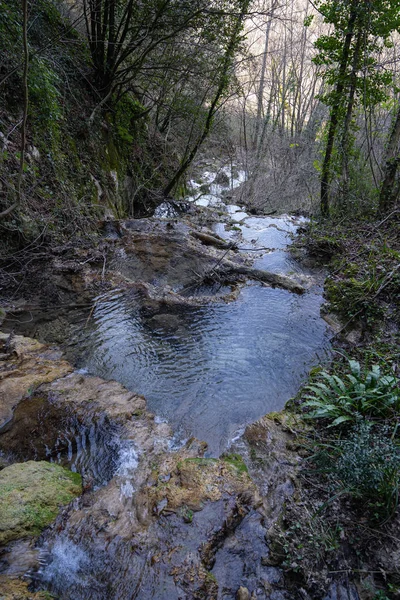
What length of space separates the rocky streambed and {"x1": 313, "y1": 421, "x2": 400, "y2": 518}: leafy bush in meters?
0.45

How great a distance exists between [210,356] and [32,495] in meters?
2.75

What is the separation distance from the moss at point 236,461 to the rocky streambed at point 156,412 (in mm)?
18

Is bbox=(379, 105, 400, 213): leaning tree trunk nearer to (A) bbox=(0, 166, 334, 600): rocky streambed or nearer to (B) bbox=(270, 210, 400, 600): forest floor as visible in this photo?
(A) bbox=(0, 166, 334, 600): rocky streambed

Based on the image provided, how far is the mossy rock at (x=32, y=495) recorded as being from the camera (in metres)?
2.14

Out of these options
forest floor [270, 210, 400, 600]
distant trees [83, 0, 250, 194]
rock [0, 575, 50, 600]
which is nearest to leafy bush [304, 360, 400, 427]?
forest floor [270, 210, 400, 600]

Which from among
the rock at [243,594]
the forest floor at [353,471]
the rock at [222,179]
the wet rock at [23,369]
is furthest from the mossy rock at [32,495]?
the rock at [222,179]

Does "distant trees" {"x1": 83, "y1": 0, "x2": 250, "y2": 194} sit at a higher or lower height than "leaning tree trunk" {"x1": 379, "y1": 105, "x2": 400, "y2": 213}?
higher

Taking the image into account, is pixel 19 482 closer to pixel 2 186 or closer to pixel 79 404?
pixel 79 404

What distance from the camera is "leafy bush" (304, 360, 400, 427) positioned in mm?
2806

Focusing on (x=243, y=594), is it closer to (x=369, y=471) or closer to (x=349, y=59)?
(x=369, y=471)

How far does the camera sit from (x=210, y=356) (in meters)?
4.62

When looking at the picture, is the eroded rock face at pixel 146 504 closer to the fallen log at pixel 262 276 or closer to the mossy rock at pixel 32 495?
the mossy rock at pixel 32 495

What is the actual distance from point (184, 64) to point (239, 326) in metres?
8.03

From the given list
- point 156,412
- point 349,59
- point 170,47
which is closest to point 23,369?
point 156,412
